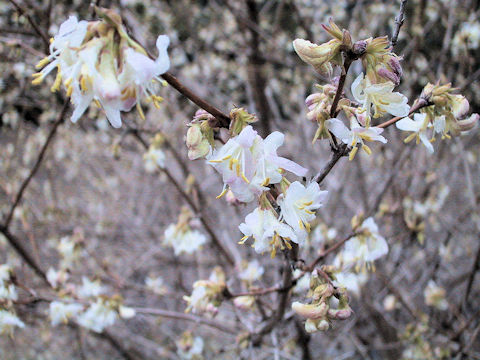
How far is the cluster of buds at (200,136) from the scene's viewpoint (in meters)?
0.74

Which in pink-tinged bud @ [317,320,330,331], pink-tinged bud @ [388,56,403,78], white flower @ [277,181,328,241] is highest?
pink-tinged bud @ [388,56,403,78]

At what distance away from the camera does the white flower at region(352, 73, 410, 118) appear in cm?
75

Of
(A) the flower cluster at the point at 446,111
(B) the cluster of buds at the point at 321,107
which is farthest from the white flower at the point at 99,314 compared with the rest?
(A) the flower cluster at the point at 446,111

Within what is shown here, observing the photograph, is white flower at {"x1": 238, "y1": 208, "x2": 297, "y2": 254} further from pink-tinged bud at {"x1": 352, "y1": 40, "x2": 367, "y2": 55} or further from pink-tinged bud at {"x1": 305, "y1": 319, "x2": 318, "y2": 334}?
pink-tinged bud at {"x1": 352, "y1": 40, "x2": 367, "y2": 55}

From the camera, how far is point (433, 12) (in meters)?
3.19

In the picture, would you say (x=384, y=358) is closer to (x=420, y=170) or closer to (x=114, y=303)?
(x=420, y=170)

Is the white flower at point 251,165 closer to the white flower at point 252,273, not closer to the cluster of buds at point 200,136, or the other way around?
the cluster of buds at point 200,136

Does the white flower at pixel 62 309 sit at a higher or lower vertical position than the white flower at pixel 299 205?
lower

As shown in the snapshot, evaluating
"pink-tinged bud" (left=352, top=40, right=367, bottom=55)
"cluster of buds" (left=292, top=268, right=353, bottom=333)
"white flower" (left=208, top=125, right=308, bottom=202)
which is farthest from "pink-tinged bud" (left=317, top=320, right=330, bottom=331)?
"pink-tinged bud" (left=352, top=40, right=367, bottom=55)

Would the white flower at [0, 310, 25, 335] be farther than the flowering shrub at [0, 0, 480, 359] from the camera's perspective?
Yes

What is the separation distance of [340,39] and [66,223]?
12.2 feet

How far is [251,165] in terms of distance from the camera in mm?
725

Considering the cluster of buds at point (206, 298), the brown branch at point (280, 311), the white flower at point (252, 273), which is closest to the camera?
the brown branch at point (280, 311)

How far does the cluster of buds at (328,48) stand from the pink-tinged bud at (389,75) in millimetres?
71
